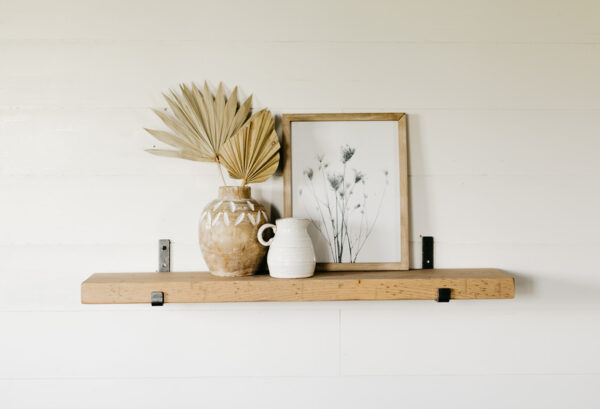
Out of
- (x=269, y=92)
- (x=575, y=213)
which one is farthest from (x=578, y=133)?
(x=269, y=92)

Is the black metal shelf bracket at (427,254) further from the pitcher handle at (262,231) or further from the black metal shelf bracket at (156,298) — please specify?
the black metal shelf bracket at (156,298)

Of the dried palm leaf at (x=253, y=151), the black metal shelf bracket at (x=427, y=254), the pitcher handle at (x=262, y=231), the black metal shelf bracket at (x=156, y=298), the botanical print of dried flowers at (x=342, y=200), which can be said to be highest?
the dried palm leaf at (x=253, y=151)

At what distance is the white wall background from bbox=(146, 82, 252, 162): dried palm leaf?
5 centimetres

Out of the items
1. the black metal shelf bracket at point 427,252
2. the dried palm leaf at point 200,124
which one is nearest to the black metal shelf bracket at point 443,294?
the black metal shelf bracket at point 427,252

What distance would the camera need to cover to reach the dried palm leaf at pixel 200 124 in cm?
97

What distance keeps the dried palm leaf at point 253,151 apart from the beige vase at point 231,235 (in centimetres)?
6

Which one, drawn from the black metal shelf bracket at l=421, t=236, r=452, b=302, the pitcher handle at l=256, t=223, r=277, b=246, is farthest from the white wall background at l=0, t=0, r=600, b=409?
the pitcher handle at l=256, t=223, r=277, b=246

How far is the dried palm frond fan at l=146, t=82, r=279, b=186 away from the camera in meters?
0.95

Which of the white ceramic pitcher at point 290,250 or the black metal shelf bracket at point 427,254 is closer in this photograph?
the white ceramic pitcher at point 290,250

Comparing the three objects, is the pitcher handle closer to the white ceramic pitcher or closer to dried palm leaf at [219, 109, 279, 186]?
the white ceramic pitcher

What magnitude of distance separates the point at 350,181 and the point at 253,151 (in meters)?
0.25

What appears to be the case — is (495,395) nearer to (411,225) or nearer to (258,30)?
(411,225)

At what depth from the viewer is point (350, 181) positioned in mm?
992

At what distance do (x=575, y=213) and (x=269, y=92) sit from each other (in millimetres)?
827
